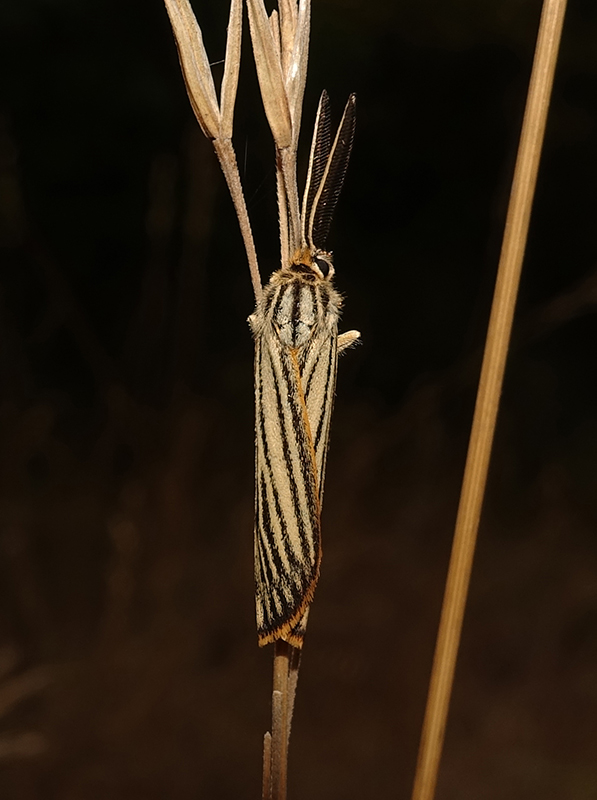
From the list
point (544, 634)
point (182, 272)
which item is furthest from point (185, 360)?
→ point (544, 634)

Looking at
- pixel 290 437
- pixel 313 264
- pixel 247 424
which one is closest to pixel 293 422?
pixel 290 437

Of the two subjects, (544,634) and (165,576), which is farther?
(544,634)

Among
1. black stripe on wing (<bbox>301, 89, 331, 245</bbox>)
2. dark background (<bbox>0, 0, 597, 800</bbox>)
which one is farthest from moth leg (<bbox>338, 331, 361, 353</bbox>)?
dark background (<bbox>0, 0, 597, 800</bbox>)

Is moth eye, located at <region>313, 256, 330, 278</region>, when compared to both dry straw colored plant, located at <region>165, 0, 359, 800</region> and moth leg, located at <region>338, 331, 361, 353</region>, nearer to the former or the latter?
dry straw colored plant, located at <region>165, 0, 359, 800</region>

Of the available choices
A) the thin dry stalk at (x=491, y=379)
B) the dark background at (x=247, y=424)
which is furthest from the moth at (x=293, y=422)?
the dark background at (x=247, y=424)

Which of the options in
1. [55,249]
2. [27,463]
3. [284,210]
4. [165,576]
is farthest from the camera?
[27,463]

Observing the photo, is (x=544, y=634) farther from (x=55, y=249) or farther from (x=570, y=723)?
(x=55, y=249)

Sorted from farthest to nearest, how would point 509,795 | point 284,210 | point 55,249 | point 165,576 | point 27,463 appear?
point 27,463
point 55,249
point 165,576
point 509,795
point 284,210

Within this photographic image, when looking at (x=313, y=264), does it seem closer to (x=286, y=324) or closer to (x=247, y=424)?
(x=286, y=324)
